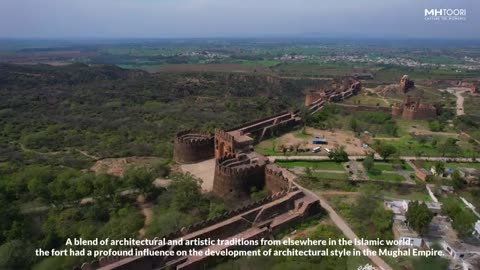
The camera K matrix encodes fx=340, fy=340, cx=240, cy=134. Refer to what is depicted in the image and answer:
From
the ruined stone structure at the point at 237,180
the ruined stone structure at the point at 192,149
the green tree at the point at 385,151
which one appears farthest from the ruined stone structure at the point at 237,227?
the ruined stone structure at the point at 192,149

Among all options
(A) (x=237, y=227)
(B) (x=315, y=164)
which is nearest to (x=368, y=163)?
(B) (x=315, y=164)

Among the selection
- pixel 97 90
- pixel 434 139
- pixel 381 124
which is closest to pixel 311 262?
pixel 434 139

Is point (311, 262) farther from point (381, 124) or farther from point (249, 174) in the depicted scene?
point (381, 124)

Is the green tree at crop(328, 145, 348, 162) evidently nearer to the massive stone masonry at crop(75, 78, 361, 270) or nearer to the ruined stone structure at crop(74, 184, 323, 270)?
the massive stone masonry at crop(75, 78, 361, 270)

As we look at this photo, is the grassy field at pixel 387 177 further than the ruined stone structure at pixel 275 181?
Yes

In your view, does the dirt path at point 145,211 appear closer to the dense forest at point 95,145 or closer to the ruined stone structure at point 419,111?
the dense forest at point 95,145

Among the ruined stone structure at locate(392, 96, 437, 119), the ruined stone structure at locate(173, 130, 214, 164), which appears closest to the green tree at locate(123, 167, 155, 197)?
the ruined stone structure at locate(173, 130, 214, 164)
